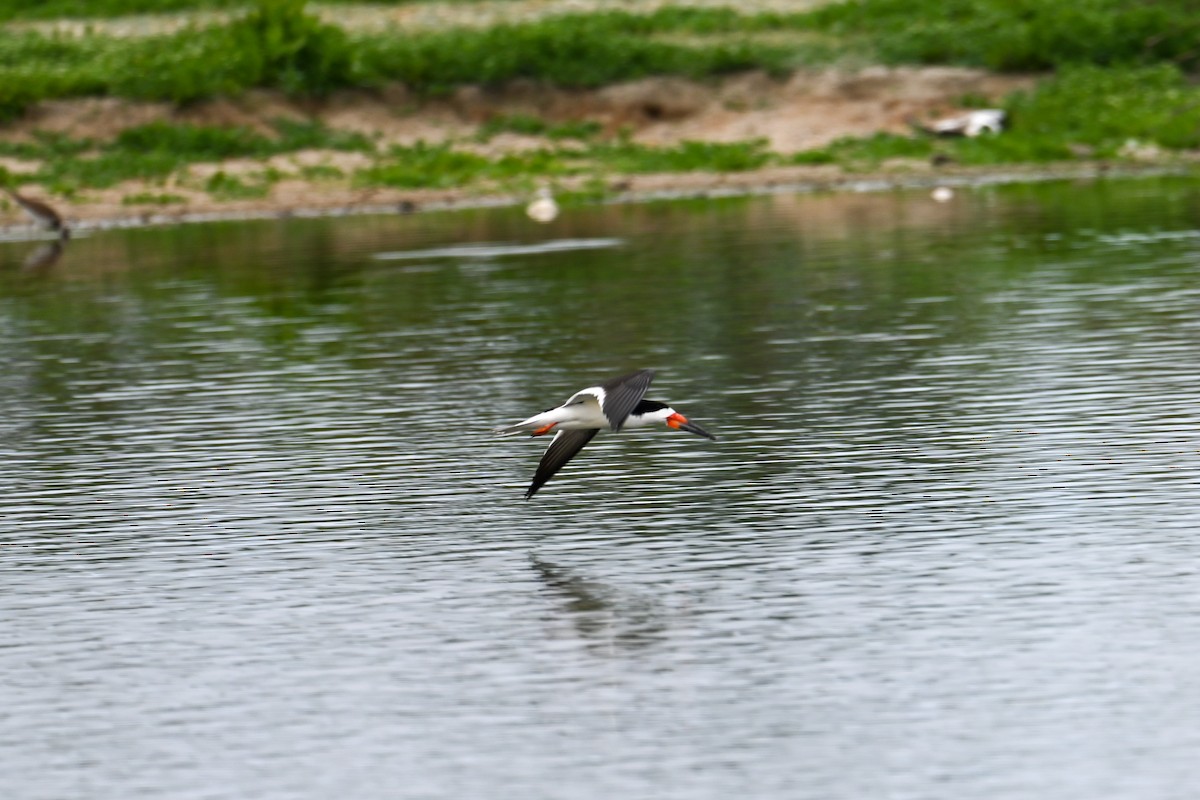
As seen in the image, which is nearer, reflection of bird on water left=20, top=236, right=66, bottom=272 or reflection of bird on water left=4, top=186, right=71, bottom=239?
reflection of bird on water left=20, top=236, right=66, bottom=272

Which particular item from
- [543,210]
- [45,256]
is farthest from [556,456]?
[543,210]

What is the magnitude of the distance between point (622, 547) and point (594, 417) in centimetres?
115

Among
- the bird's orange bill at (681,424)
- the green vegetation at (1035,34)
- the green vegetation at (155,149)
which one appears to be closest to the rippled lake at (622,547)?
Answer: the bird's orange bill at (681,424)

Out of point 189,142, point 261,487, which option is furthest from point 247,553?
point 189,142

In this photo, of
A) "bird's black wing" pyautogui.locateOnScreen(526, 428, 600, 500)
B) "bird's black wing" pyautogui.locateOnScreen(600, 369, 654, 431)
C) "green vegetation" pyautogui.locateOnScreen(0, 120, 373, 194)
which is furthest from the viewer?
"green vegetation" pyautogui.locateOnScreen(0, 120, 373, 194)

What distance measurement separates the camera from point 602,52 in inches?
2125

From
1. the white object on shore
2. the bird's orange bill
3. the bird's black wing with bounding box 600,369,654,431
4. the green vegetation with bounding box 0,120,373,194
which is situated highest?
the bird's black wing with bounding box 600,369,654,431

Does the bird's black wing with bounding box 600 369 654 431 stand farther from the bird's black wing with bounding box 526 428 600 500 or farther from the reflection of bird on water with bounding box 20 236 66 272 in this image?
the reflection of bird on water with bounding box 20 236 66 272

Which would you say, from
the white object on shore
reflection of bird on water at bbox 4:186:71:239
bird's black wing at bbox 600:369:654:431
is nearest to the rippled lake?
bird's black wing at bbox 600:369:654:431

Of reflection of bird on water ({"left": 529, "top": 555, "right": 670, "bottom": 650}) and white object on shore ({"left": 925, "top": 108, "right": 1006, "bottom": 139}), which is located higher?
reflection of bird on water ({"left": 529, "top": 555, "right": 670, "bottom": 650})

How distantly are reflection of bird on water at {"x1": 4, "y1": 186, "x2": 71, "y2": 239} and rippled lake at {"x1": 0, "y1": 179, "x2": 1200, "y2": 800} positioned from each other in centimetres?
1228

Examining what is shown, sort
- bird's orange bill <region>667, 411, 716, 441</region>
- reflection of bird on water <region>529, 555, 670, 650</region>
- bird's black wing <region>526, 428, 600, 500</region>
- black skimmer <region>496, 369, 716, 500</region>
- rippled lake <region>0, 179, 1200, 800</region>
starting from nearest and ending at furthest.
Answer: rippled lake <region>0, 179, 1200, 800</region> < reflection of bird on water <region>529, 555, 670, 650</region> < black skimmer <region>496, 369, 716, 500</region> < bird's orange bill <region>667, 411, 716, 441</region> < bird's black wing <region>526, 428, 600, 500</region>

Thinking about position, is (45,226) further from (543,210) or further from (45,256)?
(543,210)

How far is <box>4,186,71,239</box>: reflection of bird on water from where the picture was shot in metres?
44.2
